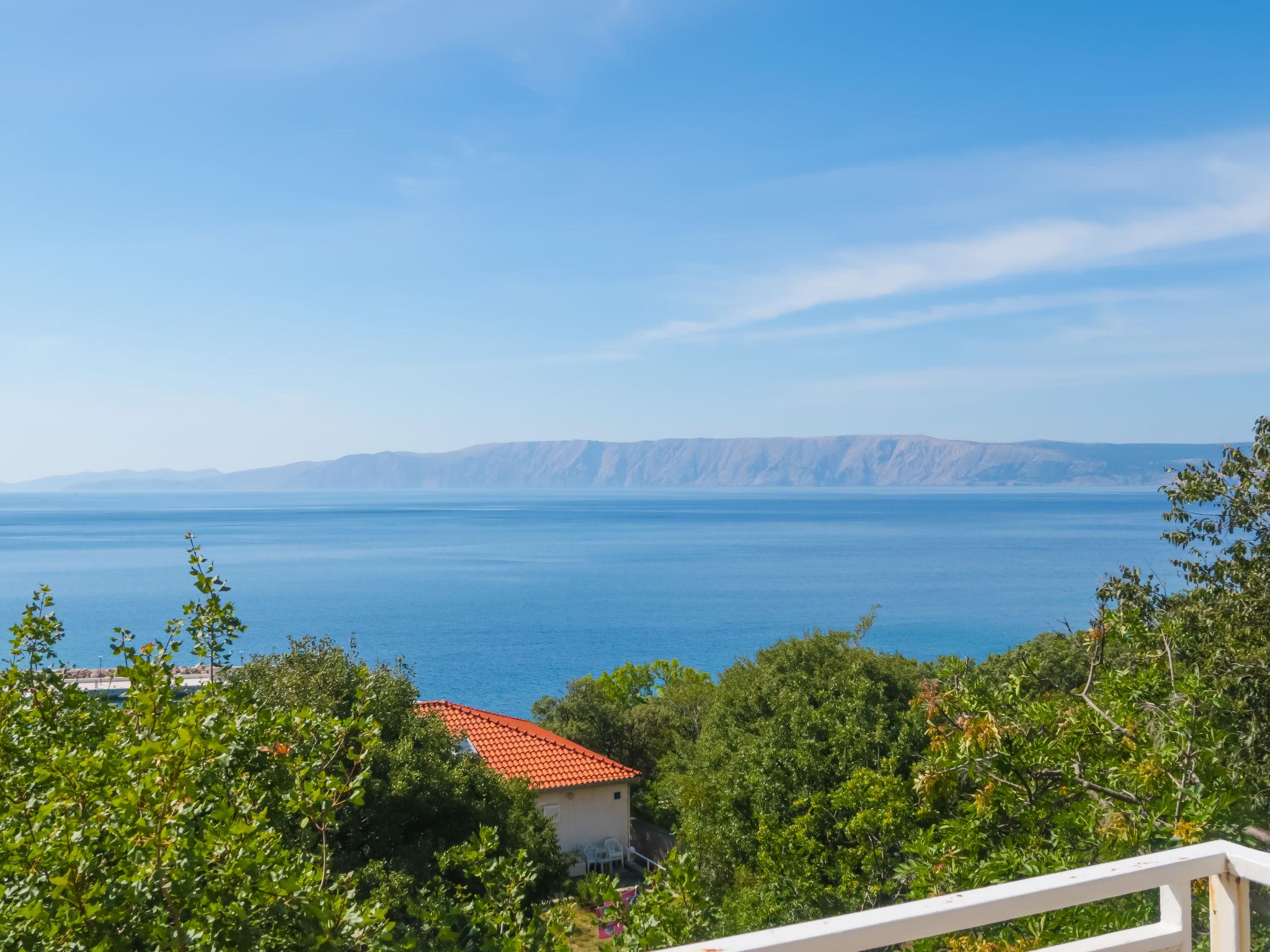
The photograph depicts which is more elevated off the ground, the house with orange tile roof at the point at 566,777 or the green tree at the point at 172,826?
the green tree at the point at 172,826

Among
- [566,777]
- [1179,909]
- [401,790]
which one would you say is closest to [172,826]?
[1179,909]

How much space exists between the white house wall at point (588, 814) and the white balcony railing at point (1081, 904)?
2231 centimetres

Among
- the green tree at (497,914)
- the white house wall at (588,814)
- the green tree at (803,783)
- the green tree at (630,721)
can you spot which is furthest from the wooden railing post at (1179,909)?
the green tree at (630,721)

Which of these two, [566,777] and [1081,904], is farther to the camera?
[566,777]

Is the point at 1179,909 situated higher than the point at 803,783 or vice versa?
the point at 1179,909

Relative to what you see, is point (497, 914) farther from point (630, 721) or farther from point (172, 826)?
Result: point (630, 721)

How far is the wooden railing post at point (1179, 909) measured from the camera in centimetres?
165

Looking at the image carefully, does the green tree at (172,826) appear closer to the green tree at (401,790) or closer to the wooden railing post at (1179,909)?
the wooden railing post at (1179,909)

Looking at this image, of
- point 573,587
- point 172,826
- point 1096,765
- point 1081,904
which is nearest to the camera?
point 1081,904

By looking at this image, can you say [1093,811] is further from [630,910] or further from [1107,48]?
[1107,48]

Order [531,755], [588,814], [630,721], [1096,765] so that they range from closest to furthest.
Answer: [1096,765] → [588,814] → [531,755] → [630,721]

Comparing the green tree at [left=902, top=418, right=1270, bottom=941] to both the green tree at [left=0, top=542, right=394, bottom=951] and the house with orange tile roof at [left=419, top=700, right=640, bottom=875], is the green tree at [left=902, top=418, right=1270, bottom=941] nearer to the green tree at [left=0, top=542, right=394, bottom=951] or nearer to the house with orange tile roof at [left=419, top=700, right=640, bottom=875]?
the green tree at [left=0, top=542, right=394, bottom=951]

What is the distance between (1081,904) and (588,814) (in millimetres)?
23678

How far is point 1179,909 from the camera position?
168 centimetres
